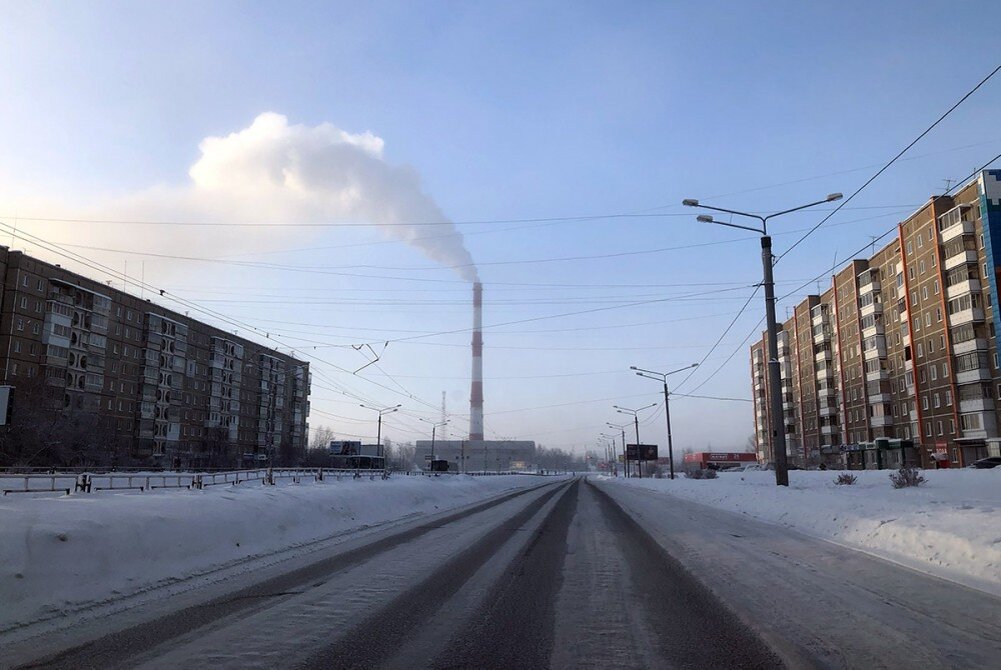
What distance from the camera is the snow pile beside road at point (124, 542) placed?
284 inches

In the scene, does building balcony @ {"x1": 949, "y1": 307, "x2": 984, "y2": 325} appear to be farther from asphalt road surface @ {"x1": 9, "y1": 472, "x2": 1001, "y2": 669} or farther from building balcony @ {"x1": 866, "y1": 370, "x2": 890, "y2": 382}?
asphalt road surface @ {"x1": 9, "y1": 472, "x2": 1001, "y2": 669}

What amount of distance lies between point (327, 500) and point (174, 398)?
3061 inches

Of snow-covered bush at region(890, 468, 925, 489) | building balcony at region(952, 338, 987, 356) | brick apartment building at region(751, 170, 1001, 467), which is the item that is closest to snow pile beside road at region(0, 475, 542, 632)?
snow-covered bush at region(890, 468, 925, 489)

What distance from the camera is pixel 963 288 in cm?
6138

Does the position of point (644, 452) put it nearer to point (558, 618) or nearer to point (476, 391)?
point (476, 391)

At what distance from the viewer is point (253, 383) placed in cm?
10550

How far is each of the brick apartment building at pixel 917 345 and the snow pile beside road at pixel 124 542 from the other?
188ft

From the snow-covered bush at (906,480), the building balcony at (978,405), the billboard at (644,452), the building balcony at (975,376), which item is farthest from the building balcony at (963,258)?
the billboard at (644,452)

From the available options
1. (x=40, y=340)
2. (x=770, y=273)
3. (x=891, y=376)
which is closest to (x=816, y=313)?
(x=891, y=376)

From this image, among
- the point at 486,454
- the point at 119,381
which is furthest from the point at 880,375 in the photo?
the point at 486,454

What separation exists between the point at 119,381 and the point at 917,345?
9041 cm

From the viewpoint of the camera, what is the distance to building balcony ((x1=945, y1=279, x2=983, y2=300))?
60.6m

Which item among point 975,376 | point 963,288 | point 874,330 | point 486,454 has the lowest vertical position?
point 486,454

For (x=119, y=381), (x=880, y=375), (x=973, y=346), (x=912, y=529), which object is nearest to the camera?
(x=912, y=529)
